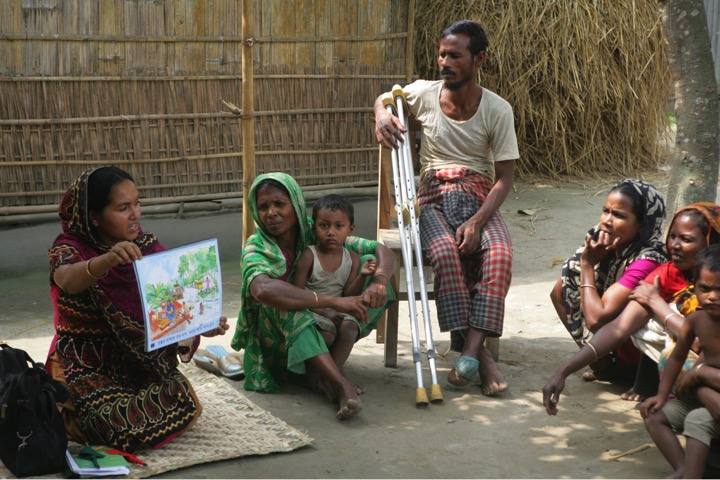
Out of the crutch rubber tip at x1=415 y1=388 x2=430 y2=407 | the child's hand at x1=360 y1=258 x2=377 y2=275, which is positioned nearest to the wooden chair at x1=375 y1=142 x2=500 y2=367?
the child's hand at x1=360 y1=258 x2=377 y2=275

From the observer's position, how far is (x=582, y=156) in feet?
34.8

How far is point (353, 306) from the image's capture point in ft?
15.2

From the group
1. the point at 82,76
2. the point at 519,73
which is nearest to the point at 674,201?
the point at 519,73

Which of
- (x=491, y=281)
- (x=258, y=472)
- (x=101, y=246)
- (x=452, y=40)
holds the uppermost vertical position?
(x=452, y=40)

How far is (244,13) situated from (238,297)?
77.1 inches

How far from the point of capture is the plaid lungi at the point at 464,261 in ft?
16.1

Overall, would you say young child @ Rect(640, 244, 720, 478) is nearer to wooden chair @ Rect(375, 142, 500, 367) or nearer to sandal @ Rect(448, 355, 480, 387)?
sandal @ Rect(448, 355, 480, 387)

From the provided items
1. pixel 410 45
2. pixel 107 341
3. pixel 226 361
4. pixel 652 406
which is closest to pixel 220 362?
pixel 226 361

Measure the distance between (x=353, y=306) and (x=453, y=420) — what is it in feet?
2.40

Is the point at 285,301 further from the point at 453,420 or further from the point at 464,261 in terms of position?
the point at 464,261

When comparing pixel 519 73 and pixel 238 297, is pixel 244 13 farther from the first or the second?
pixel 519 73

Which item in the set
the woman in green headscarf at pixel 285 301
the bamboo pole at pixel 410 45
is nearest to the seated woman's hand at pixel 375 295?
the woman in green headscarf at pixel 285 301

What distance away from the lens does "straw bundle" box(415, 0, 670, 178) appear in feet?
32.5

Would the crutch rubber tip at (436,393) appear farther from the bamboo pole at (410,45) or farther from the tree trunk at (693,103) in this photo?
the bamboo pole at (410,45)
